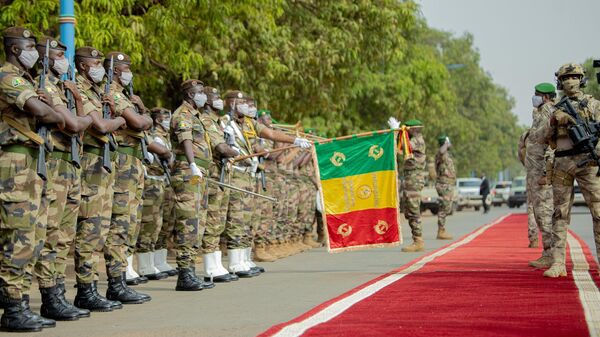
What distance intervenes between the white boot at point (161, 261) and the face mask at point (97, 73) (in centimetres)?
433

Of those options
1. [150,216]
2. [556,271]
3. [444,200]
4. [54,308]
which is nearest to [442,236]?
[444,200]

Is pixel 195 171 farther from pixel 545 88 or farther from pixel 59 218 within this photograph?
pixel 545 88

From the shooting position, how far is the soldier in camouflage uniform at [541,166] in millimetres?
13989

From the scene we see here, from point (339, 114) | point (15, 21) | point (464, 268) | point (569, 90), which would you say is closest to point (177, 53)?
point (15, 21)

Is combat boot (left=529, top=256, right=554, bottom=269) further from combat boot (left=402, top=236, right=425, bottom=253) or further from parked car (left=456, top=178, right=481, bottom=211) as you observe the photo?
parked car (left=456, top=178, right=481, bottom=211)

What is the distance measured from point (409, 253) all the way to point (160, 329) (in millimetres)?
9786

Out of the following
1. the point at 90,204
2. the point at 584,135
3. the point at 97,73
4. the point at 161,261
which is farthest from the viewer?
the point at 161,261

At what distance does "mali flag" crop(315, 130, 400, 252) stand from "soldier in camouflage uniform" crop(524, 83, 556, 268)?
185 cm

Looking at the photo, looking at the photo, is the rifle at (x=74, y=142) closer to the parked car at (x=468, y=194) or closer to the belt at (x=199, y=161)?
the belt at (x=199, y=161)

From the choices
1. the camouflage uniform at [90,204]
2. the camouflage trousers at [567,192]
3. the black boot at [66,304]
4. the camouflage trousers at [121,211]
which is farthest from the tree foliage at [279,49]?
the camouflage trousers at [567,192]

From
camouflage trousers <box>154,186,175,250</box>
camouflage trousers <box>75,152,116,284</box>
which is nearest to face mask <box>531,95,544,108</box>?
camouflage trousers <box>154,186,175,250</box>

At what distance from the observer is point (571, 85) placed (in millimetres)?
11727

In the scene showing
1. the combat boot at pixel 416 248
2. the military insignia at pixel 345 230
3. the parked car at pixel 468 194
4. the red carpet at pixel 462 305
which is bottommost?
the red carpet at pixel 462 305

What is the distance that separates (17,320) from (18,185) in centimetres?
103
